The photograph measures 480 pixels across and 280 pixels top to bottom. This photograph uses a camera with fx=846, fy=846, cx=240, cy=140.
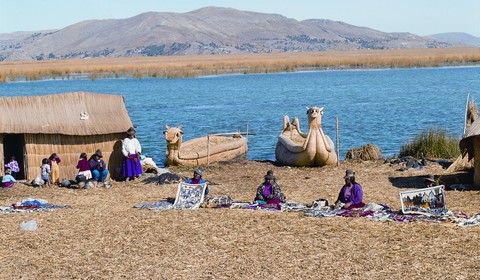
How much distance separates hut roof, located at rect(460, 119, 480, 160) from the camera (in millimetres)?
17609

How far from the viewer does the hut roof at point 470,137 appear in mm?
17609

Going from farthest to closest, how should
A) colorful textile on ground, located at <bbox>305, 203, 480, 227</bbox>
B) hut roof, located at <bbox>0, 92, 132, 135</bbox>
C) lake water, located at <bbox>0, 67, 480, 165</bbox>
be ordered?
lake water, located at <bbox>0, 67, 480, 165</bbox> < hut roof, located at <bbox>0, 92, 132, 135</bbox> < colorful textile on ground, located at <bbox>305, 203, 480, 227</bbox>

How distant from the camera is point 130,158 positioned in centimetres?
1991

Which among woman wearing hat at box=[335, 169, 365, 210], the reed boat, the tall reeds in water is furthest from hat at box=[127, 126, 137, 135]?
the tall reeds in water

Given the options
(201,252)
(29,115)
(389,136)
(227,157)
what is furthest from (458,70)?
(201,252)

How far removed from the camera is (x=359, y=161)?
2295 cm

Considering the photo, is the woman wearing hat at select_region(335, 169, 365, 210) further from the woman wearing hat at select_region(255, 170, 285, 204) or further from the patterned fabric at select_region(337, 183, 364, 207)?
the woman wearing hat at select_region(255, 170, 285, 204)

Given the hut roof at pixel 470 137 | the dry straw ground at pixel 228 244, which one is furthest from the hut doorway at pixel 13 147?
the hut roof at pixel 470 137

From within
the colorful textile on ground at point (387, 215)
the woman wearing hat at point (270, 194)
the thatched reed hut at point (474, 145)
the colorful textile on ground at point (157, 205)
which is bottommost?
the colorful textile on ground at point (157, 205)

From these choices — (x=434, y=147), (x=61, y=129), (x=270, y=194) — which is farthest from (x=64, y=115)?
(x=434, y=147)

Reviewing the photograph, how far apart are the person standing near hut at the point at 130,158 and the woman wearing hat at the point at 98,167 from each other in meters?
0.61

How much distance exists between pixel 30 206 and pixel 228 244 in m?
5.07

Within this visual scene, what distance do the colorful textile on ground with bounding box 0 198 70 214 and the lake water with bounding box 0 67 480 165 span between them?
1105 centimetres

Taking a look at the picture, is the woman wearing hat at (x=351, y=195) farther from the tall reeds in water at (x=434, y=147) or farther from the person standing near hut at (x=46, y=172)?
the tall reeds in water at (x=434, y=147)
